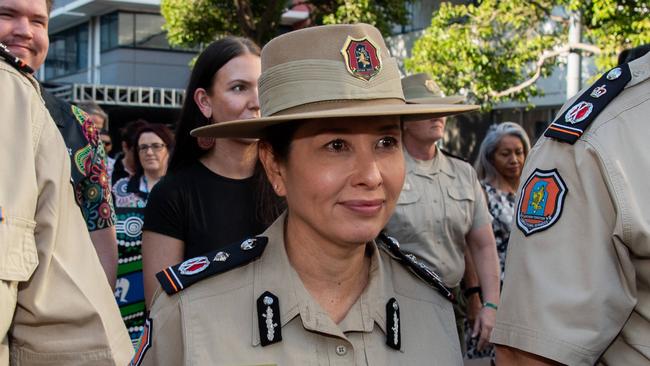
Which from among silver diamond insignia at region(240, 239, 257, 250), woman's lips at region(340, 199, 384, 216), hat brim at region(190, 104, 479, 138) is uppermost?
hat brim at region(190, 104, 479, 138)

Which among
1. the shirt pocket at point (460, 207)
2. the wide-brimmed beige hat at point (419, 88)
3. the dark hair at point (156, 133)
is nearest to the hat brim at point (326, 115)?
the shirt pocket at point (460, 207)

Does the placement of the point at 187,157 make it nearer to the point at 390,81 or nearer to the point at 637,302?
the point at 390,81

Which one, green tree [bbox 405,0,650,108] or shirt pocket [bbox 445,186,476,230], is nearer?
shirt pocket [bbox 445,186,476,230]

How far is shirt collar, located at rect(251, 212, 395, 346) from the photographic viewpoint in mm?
2092

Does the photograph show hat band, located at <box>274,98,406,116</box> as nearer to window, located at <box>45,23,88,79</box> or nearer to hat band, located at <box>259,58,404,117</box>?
hat band, located at <box>259,58,404,117</box>

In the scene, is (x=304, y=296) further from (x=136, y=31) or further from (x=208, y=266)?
(x=136, y=31)

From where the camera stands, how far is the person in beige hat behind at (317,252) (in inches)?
80.5

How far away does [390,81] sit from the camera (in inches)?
84.7

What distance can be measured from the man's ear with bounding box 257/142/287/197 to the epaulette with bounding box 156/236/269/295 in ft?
0.47

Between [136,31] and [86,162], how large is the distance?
29.0 meters

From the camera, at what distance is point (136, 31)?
3100cm

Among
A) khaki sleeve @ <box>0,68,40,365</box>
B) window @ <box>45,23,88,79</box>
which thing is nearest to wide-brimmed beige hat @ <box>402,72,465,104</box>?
khaki sleeve @ <box>0,68,40,365</box>

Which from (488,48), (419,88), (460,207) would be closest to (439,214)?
(460,207)

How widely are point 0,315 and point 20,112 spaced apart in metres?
0.54
